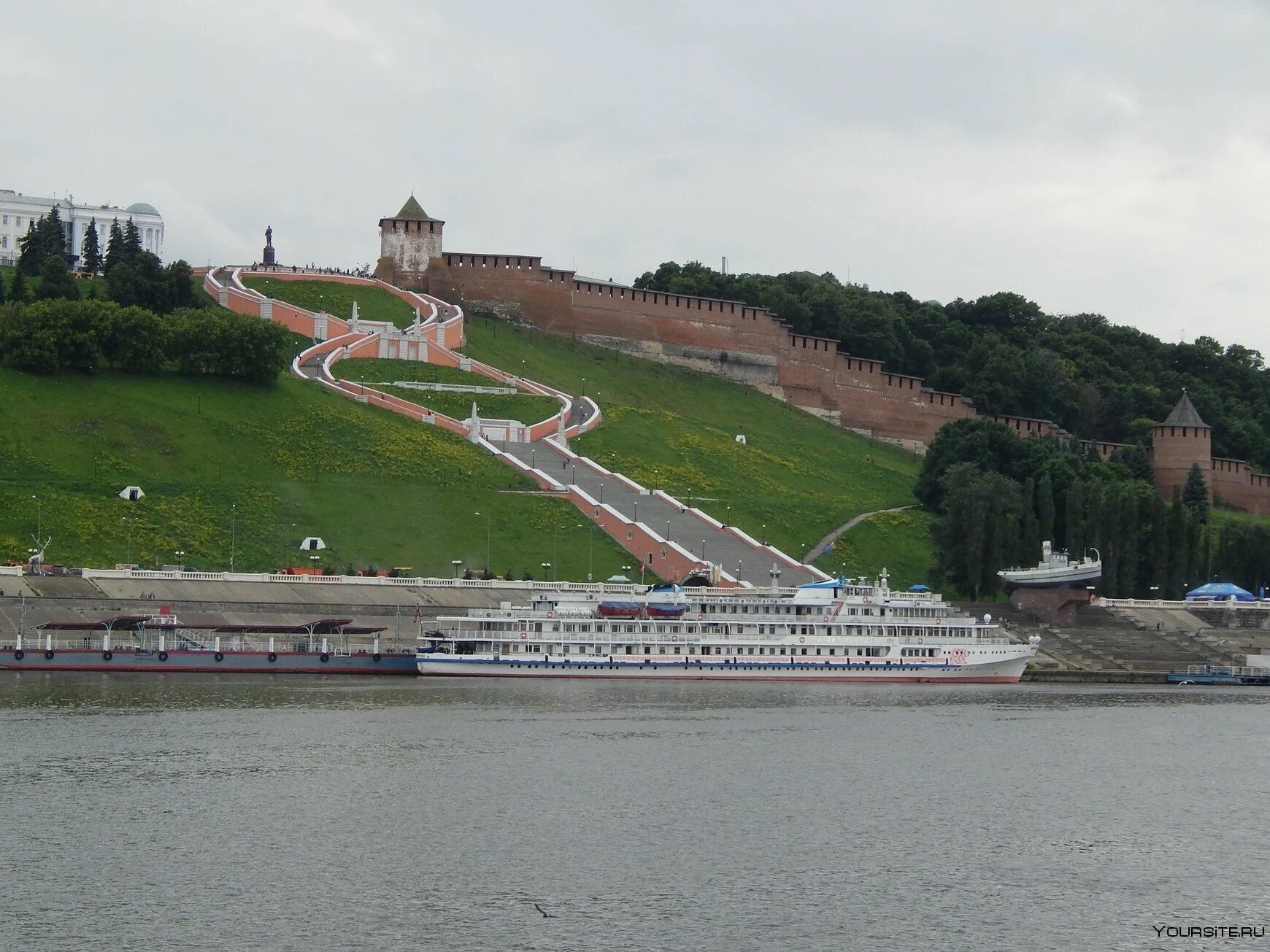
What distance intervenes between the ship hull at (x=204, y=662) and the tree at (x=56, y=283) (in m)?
43.6

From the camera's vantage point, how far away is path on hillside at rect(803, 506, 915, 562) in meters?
89.6

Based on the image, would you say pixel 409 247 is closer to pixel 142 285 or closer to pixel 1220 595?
pixel 142 285

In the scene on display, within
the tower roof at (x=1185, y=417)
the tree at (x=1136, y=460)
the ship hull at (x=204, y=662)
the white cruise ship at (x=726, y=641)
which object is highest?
the tower roof at (x=1185, y=417)

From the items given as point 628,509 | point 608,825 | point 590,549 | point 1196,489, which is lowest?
point 608,825

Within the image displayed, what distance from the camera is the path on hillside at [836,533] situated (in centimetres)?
8956

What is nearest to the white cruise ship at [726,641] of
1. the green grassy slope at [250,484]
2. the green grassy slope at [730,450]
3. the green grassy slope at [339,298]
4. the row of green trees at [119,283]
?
the green grassy slope at [250,484]

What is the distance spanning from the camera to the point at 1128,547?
87625 mm

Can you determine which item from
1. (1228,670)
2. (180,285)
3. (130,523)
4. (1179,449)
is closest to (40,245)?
(180,285)

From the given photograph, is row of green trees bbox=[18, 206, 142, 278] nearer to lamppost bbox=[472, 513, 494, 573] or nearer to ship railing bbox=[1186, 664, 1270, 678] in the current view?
lamppost bbox=[472, 513, 494, 573]

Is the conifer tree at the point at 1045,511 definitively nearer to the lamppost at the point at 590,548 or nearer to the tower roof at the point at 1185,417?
the lamppost at the point at 590,548

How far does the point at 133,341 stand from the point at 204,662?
32450 mm

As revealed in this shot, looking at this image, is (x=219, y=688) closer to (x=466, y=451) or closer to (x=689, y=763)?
(x=689, y=763)

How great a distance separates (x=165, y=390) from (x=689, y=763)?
5501cm

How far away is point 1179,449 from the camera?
124m
